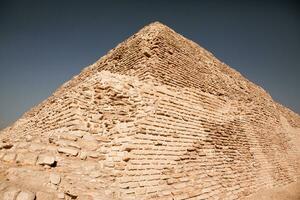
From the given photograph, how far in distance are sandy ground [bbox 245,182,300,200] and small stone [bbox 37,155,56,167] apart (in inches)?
207

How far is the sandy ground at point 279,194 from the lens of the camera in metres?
7.29

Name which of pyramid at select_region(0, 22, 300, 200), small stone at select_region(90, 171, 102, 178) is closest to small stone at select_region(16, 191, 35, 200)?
pyramid at select_region(0, 22, 300, 200)

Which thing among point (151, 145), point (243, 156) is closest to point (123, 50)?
point (151, 145)

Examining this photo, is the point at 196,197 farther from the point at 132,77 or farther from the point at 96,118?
the point at 132,77

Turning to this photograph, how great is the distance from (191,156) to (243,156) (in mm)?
2906

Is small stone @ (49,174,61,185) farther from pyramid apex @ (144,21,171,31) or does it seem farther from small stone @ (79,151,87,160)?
pyramid apex @ (144,21,171,31)

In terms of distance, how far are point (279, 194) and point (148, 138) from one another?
5244mm

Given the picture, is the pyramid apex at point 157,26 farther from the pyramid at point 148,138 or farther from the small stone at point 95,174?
the small stone at point 95,174

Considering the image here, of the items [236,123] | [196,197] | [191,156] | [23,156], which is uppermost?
[236,123]

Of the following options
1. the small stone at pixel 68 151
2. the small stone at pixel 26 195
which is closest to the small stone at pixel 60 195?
the small stone at pixel 26 195

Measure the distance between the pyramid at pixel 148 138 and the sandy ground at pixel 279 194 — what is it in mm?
228

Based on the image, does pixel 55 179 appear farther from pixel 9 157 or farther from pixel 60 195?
pixel 9 157

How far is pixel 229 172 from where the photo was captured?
22.8ft

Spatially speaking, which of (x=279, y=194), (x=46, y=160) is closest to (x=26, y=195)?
(x=46, y=160)
